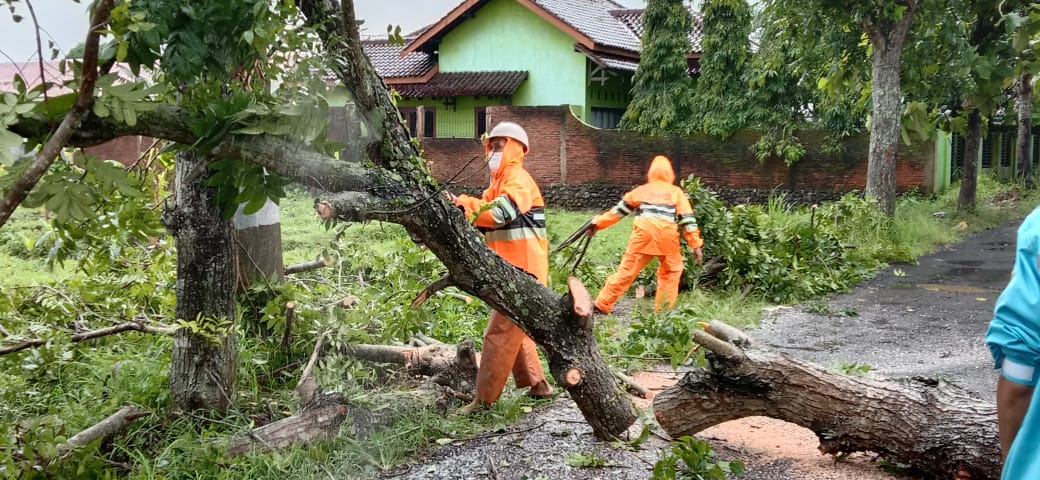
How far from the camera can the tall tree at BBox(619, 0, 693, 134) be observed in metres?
21.3

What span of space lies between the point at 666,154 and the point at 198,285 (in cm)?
1599

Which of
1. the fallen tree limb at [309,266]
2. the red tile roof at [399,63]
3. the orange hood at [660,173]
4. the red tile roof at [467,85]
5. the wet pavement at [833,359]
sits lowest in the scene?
the wet pavement at [833,359]

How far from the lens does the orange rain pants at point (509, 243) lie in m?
5.36

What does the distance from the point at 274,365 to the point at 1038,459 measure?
4.51 meters

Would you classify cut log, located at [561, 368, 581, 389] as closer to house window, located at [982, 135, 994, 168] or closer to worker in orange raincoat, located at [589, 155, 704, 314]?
worker in orange raincoat, located at [589, 155, 704, 314]

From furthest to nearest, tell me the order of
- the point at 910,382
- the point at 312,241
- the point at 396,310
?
1. the point at 312,241
2. the point at 396,310
3. the point at 910,382

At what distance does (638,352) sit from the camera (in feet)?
23.1

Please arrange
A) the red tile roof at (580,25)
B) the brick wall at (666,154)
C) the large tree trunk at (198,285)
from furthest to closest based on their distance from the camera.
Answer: the red tile roof at (580,25) → the brick wall at (666,154) → the large tree trunk at (198,285)

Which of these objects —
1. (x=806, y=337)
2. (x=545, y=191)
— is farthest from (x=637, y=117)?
(x=806, y=337)

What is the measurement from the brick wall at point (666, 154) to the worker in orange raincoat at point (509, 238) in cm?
1306

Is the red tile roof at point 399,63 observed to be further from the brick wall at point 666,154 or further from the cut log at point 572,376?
the cut log at point 572,376

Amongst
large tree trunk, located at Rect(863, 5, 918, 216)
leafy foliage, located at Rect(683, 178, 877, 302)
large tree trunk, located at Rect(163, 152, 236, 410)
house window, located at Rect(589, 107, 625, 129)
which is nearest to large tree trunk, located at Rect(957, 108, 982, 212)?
large tree trunk, located at Rect(863, 5, 918, 216)

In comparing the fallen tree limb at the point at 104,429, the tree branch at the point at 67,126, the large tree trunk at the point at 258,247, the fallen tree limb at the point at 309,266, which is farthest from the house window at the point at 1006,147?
the tree branch at the point at 67,126

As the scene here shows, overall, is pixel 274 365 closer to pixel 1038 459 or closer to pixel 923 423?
pixel 923 423
